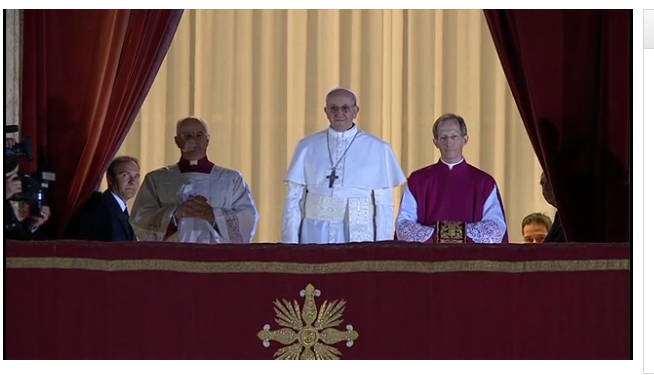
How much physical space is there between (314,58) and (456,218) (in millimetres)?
2883

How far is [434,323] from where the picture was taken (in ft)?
20.8

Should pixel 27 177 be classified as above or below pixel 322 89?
below

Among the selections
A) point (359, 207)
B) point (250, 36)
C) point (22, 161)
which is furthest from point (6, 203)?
point (250, 36)

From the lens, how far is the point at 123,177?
7445 mm

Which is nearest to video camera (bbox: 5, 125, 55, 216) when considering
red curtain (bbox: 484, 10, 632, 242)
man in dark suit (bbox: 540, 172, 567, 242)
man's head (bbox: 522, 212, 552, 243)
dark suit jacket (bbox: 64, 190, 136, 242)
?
dark suit jacket (bbox: 64, 190, 136, 242)

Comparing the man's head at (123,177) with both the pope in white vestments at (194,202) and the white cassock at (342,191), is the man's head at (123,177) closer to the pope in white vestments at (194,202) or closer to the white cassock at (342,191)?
the pope in white vestments at (194,202)

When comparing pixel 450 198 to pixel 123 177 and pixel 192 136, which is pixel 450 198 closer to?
pixel 192 136

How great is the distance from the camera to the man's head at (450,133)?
697cm

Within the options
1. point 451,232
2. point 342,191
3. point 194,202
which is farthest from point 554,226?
point 194,202

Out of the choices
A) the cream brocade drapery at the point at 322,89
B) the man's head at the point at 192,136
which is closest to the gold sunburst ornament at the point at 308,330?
the man's head at the point at 192,136

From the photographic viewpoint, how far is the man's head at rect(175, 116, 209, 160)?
7480 mm

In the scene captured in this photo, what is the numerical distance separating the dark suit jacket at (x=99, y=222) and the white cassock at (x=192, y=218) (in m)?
0.15

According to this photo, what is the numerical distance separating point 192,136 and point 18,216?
115 cm

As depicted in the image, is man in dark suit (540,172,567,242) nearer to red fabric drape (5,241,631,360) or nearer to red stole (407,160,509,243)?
red stole (407,160,509,243)
